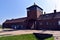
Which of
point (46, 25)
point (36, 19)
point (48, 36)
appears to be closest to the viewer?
point (48, 36)

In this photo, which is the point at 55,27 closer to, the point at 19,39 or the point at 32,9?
the point at 32,9

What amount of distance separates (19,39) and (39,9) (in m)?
31.1

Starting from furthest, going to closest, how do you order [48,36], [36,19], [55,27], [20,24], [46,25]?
1. [20,24]
2. [36,19]
3. [46,25]
4. [55,27]
5. [48,36]

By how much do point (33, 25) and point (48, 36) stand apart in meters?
26.0

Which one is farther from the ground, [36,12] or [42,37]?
[36,12]

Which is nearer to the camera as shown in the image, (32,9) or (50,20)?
(50,20)

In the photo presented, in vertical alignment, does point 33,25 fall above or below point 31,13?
below

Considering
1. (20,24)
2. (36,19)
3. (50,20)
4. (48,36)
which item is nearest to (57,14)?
(50,20)

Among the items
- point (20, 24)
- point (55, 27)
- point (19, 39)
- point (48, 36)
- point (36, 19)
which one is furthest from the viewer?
point (20, 24)

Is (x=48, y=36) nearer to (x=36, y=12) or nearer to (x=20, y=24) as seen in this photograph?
(x=36, y=12)

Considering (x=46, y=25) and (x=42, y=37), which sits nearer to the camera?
(x=42, y=37)

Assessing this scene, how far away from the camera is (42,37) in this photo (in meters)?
20.1

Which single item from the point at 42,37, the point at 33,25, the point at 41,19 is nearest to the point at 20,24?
the point at 33,25

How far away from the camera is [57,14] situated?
41.8 m
